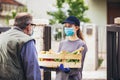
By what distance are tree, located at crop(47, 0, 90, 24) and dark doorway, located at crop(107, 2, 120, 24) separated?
395 centimetres

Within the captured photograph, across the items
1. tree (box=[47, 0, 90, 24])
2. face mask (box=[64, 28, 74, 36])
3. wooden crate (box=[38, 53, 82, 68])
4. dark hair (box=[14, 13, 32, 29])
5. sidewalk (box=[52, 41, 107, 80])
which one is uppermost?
tree (box=[47, 0, 90, 24])

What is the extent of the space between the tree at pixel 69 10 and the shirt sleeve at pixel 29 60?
491 inches

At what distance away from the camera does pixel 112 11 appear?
2059 cm

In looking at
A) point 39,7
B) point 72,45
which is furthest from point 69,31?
point 39,7

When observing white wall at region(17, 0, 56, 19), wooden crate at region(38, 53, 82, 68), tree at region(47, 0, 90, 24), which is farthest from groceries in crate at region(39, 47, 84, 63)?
white wall at region(17, 0, 56, 19)

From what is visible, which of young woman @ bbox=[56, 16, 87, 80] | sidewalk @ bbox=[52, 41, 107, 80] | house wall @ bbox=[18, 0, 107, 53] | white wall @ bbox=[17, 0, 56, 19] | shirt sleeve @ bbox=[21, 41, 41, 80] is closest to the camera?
shirt sleeve @ bbox=[21, 41, 41, 80]

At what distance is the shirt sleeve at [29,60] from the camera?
398 cm

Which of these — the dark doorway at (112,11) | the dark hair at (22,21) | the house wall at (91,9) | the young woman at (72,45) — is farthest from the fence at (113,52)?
the dark doorway at (112,11)

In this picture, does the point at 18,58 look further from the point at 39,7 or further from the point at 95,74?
the point at 39,7

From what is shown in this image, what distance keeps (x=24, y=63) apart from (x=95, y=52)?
946cm

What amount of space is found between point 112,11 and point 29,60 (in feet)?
55.6

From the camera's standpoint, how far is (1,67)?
4.04 meters

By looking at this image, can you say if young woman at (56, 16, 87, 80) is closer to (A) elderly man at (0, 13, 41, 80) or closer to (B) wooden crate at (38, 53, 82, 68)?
(B) wooden crate at (38, 53, 82, 68)

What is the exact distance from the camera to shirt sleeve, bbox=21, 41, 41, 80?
3.98 m
